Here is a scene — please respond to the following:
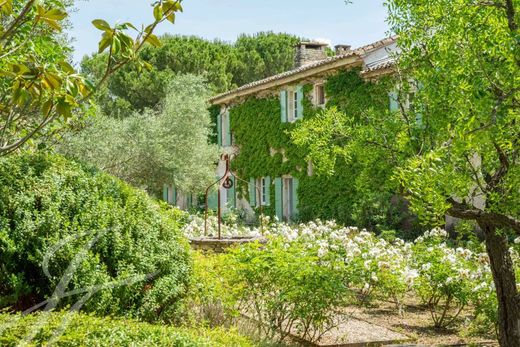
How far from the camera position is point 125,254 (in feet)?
18.6

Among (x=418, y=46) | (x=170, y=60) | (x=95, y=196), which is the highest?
(x=170, y=60)

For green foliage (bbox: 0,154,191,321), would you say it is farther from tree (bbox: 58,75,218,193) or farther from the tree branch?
tree (bbox: 58,75,218,193)

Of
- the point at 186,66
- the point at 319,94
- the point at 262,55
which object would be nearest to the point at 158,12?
the point at 319,94

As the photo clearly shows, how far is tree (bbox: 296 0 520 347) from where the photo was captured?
5.25 meters

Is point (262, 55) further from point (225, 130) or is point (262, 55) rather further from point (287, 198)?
point (287, 198)

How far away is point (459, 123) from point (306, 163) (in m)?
16.7

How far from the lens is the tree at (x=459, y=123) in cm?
525

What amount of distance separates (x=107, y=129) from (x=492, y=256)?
1574cm

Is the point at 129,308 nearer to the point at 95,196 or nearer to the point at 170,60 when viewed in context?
the point at 95,196

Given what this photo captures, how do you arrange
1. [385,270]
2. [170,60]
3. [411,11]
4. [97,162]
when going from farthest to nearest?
[170,60], [97,162], [385,270], [411,11]

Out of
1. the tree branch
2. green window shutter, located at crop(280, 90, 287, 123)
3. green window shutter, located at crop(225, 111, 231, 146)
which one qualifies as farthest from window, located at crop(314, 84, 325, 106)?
the tree branch

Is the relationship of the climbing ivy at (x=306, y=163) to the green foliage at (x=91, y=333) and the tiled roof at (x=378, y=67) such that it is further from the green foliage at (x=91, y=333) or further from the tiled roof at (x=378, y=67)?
the green foliage at (x=91, y=333)

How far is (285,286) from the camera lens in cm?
694

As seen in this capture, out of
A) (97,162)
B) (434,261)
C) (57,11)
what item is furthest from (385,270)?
(97,162)
